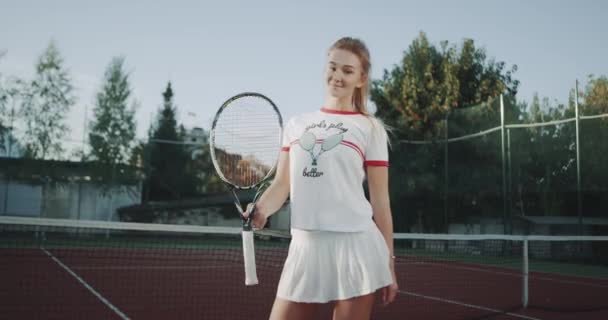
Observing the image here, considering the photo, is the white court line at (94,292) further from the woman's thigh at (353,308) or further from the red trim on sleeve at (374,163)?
the red trim on sleeve at (374,163)

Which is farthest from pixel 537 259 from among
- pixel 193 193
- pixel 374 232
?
pixel 193 193

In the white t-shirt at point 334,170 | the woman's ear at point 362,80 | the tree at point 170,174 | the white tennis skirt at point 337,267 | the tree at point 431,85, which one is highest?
the tree at point 431,85

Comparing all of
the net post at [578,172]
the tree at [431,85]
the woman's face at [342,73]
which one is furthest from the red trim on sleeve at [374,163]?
the tree at [431,85]

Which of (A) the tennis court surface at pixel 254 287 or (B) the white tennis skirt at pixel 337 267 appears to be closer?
(B) the white tennis skirt at pixel 337 267

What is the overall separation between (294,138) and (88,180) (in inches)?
1065

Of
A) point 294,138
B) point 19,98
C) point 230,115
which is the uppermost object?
point 19,98

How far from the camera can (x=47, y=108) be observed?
24906 mm

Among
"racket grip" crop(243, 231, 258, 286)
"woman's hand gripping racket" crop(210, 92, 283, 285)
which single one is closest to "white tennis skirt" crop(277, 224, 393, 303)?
"racket grip" crop(243, 231, 258, 286)

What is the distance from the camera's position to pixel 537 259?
1623cm

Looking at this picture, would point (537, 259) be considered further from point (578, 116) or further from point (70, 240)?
→ point (70, 240)

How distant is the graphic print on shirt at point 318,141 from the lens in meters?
2.19

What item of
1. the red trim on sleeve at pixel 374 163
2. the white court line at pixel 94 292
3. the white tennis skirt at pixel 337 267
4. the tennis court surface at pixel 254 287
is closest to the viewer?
the white tennis skirt at pixel 337 267

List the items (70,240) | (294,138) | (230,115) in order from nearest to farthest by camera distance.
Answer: (294,138), (230,115), (70,240)

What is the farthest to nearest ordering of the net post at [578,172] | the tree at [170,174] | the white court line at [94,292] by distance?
the tree at [170,174] < the net post at [578,172] < the white court line at [94,292]
